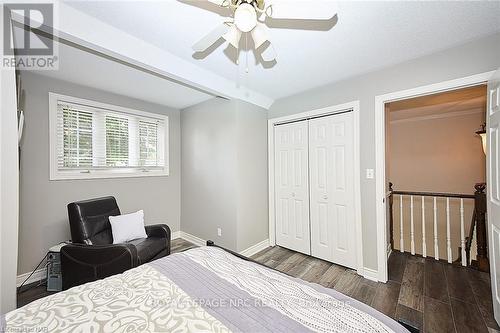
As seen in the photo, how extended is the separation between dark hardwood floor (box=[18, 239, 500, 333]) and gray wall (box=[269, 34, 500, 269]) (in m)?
0.35

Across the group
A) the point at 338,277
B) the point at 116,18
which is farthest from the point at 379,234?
the point at 116,18

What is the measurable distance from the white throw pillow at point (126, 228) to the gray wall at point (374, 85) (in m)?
2.69

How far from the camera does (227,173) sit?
303 cm

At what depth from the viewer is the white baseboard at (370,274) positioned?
2.37m

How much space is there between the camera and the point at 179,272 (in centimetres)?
126

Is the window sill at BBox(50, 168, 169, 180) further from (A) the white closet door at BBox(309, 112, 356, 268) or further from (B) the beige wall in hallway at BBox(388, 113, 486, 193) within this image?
(B) the beige wall in hallway at BBox(388, 113, 486, 193)

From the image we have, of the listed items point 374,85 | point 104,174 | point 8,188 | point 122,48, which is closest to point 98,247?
point 8,188

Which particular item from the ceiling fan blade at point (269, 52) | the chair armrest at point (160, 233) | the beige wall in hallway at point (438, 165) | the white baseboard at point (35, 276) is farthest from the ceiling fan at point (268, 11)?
the beige wall in hallway at point (438, 165)

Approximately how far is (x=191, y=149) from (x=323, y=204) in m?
2.39

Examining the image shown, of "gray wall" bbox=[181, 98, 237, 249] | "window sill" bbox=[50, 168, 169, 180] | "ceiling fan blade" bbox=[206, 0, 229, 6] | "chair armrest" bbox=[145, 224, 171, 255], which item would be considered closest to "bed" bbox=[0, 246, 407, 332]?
"chair armrest" bbox=[145, 224, 171, 255]

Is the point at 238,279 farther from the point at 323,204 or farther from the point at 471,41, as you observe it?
the point at 471,41

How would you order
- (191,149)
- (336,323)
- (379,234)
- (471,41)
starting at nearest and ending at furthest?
(336,323) → (471,41) → (379,234) → (191,149)

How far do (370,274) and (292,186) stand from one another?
1466 mm

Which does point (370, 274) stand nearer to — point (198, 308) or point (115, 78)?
point (198, 308)
